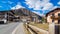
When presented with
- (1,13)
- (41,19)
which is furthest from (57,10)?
(1,13)

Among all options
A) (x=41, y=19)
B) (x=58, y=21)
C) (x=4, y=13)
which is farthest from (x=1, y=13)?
(x=58, y=21)

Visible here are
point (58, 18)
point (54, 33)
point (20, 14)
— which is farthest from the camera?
point (20, 14)

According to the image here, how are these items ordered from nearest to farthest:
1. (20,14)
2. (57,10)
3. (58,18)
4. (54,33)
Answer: (54,33) < (58,18) < (57,10) < (20,14)

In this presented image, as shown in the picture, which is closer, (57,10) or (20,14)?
(57,10)

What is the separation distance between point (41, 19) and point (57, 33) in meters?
39.4

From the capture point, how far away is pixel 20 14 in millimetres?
75438

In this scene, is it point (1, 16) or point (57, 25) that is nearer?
point (57, 25)

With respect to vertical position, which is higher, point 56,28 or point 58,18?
point 58,18

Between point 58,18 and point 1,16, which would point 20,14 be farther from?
point 58,18

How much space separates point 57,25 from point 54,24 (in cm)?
13

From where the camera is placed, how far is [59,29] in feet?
9.64

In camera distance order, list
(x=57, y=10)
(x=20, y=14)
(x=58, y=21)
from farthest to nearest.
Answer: (x=20, y=14) < (x=57, y=10) < (x=58, y=21)

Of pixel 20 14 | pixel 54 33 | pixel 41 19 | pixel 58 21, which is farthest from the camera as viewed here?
pixel 20 14

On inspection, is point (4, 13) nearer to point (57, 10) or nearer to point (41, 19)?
point (41, 19)
